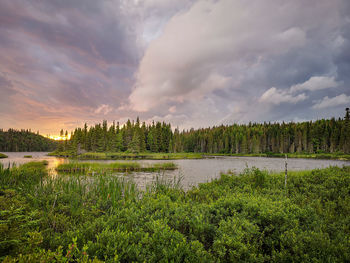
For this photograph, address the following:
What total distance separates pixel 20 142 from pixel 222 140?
16285 cm

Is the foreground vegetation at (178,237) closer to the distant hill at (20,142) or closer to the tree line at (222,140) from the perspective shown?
the tree line at (222,140)

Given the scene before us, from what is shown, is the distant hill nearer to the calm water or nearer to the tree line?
the tree line

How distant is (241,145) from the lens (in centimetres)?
12675

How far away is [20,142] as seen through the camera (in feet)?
466

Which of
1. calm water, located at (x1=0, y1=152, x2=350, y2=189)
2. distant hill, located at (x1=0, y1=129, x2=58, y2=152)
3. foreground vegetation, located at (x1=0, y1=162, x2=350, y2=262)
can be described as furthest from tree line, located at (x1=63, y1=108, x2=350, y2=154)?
foreground vegetation, located at (x1=0, y1=162, x2=350, y2=262)

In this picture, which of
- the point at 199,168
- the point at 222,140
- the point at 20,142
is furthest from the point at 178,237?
the point at 20,142

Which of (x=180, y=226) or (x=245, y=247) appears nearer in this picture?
(x=245, y=247)

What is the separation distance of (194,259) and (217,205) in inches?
126

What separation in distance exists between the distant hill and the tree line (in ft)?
218

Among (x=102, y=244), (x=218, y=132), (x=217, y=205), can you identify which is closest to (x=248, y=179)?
(x=217, y=205)

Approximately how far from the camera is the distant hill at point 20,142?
136m

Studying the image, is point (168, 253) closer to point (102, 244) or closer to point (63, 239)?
point (102, 244)

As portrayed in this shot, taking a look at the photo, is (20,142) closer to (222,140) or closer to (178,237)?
(222,140)

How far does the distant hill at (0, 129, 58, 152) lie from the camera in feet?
445
